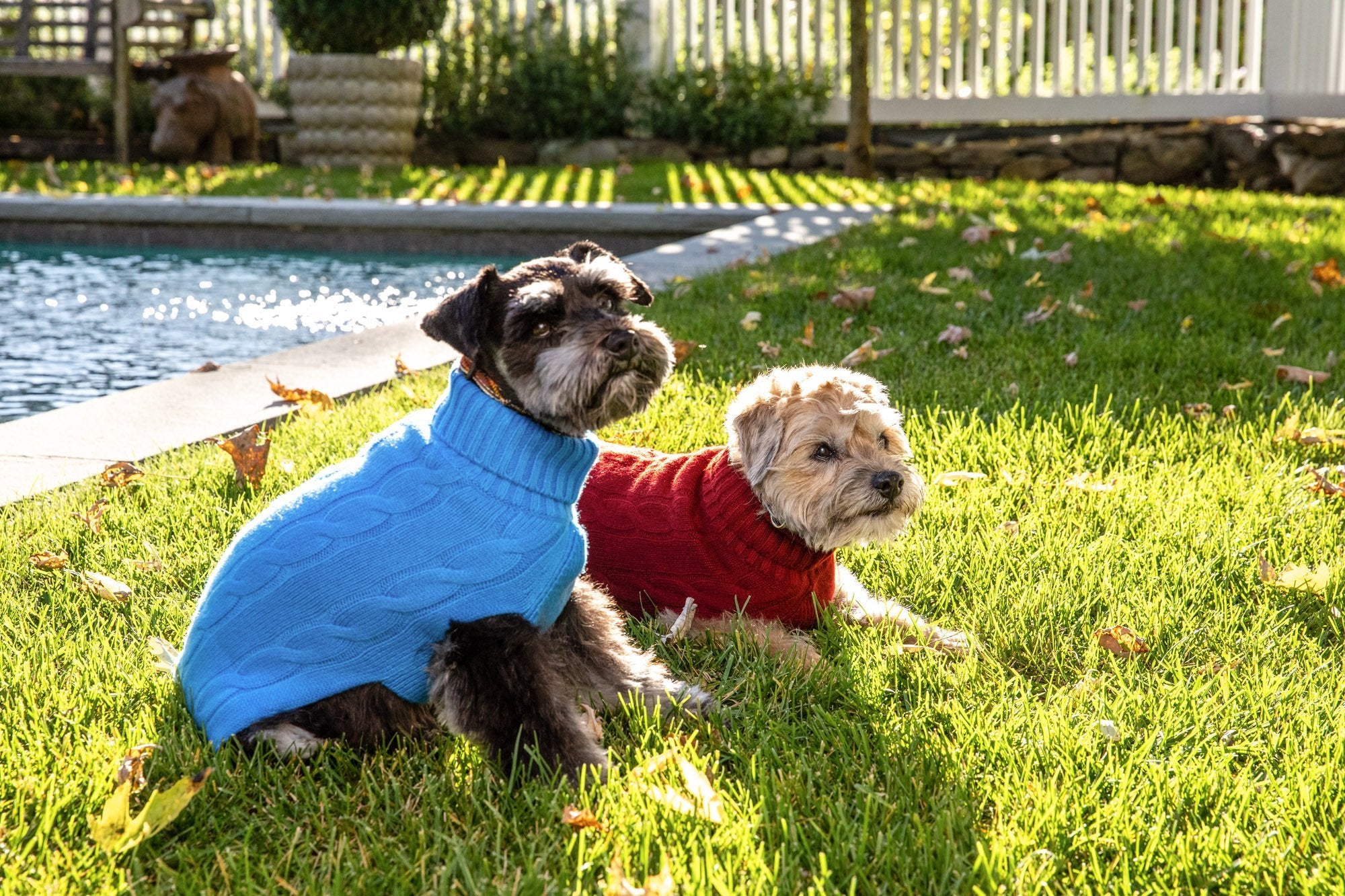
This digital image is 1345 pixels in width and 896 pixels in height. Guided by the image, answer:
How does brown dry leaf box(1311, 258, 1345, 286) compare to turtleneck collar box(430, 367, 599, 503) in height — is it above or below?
above

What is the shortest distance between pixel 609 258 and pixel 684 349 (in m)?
2.59

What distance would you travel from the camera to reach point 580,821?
233 cm

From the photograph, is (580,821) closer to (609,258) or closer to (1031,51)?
(609,258)

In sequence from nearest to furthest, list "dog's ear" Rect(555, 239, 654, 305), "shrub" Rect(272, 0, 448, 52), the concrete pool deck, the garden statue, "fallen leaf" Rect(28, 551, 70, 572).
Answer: "dog's ear" Rect(555, 239, 654, 305) → "fallen leaf" Rect(28, 551, 70, 572) → the concrete pool deck → "shrub" Rect(272, 0, 448, 52) → the garden statue

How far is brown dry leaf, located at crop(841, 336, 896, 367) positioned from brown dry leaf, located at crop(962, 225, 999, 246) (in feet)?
9.32

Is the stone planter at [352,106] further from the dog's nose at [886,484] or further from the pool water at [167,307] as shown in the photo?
the dog's nose at [886,484]

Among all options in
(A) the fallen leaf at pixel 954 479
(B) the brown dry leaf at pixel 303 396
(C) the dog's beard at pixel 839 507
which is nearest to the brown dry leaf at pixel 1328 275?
(A) the fallen leaf at pixel 954 479

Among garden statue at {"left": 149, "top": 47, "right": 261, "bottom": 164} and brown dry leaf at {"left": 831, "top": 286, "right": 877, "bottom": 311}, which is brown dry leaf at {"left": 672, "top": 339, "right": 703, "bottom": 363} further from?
→ garden statue at {"left": 149, "top": 47, "right": 261, "bottom": 164}

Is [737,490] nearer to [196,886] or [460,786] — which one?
[460,786]

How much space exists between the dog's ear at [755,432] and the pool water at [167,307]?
163 inches

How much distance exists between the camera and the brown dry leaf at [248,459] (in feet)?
13.6

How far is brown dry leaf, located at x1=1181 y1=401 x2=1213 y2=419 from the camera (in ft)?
15.7

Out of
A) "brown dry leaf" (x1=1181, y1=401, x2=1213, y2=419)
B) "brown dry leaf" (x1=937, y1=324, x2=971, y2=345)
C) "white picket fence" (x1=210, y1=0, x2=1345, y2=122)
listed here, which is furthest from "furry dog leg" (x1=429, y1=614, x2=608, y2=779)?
"white picket fence" (x1=210, y1=0, x2=1345, y2=122)

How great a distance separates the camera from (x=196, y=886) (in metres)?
2.20
